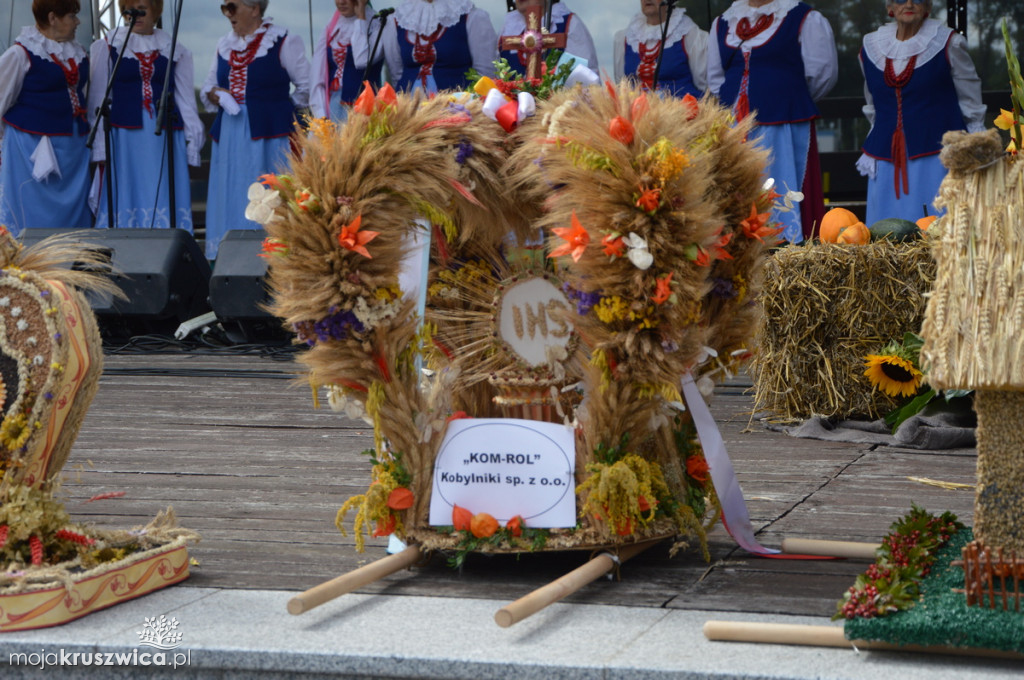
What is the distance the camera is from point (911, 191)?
18.7 ft

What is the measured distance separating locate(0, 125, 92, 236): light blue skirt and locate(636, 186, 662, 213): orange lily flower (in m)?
5.76

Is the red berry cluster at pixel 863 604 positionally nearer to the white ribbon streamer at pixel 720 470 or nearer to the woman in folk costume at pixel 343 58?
the white ribbon streamer at pixel 720 470

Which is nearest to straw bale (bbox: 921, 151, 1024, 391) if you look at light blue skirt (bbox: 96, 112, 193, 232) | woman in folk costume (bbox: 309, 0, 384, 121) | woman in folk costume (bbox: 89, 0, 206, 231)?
woman in folk costume (bbox: 309, 0, 384, 121)

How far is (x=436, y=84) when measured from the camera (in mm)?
6422

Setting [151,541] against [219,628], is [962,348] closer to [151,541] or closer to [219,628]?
[219,628]

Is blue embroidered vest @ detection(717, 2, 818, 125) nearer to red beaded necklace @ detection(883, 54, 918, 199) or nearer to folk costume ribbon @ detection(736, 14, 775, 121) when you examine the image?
folk costume ribbon @ detection(736, 14, 775, 121)

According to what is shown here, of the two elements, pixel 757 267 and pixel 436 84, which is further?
pixel 436 84

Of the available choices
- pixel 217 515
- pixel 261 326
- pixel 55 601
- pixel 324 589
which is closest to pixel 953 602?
pixel 324 589

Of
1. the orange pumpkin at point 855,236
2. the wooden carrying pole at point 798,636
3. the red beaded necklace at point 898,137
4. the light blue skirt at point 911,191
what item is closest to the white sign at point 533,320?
the wooden carrying pole at point 798,636

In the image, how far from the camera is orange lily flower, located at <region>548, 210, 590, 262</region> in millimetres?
1984

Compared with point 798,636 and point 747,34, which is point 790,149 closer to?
point 747,34

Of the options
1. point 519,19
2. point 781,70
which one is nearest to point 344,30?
point 519,19

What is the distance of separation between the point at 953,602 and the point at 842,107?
596 centimetres

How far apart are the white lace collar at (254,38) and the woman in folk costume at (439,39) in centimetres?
70
